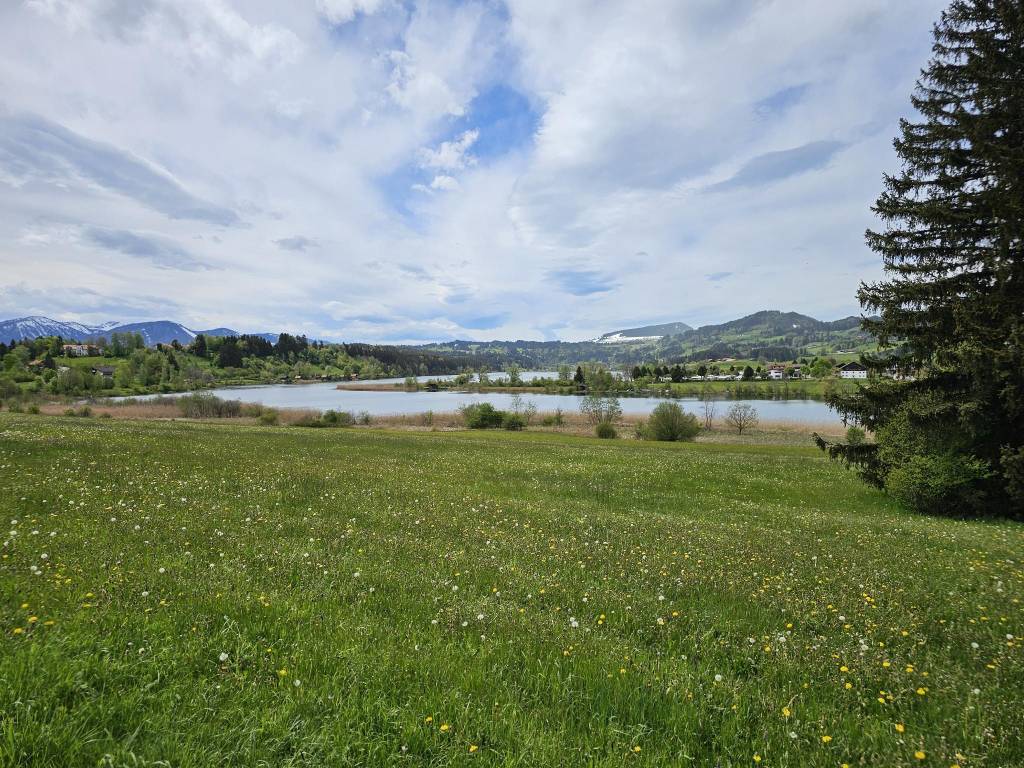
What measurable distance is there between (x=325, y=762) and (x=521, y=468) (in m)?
20.1

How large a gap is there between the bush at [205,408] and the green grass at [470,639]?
333ft

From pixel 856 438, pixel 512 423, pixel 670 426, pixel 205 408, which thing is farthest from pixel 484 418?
pixel 856 438

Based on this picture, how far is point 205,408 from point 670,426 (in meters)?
96.7

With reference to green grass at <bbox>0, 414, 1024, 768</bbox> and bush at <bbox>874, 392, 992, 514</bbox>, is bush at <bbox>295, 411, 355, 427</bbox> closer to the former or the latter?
green grass at <bbox>0, 414, 1024, 768</bbox>

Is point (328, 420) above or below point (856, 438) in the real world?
below

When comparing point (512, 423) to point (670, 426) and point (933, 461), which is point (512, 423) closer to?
point (670, 426)

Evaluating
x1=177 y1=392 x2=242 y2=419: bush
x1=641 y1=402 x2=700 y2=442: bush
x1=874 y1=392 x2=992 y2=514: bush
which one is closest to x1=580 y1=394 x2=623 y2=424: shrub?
x1=641 y1=402 x2=700 y2=442: bush

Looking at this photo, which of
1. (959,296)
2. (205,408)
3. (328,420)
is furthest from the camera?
(205,408)

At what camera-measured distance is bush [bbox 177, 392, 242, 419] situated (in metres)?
99.1

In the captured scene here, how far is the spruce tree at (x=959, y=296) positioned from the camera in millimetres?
16609

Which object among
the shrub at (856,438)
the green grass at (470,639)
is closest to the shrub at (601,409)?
the shrub at (856,438)

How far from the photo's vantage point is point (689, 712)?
434 cm

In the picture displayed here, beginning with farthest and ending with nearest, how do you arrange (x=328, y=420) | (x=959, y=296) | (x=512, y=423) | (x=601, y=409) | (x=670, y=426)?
(x=601, y=409) → (x=512, y=423) → (x=328, y=420) → (x=670, y=426) → (x=959, y=296)

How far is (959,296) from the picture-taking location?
17875 mm
